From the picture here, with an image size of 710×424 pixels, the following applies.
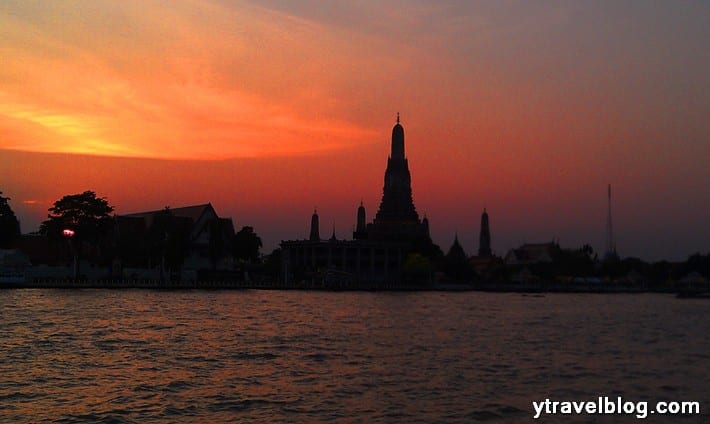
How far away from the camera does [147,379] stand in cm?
2423

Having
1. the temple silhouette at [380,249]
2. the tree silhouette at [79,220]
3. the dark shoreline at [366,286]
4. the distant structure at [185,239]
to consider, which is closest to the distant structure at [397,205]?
the temple silhouette at [380,249]

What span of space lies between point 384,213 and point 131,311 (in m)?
112

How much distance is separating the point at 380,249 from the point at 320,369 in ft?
374

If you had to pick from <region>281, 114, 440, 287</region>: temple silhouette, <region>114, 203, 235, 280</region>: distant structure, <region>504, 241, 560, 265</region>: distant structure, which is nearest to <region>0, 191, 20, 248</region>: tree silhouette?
<region>114, 203, 235, 280</region>: distant structure

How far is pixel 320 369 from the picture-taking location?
89.1 feet

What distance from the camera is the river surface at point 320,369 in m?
20.1

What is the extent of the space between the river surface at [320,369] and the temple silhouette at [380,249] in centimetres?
7711

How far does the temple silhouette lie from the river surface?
77113mm

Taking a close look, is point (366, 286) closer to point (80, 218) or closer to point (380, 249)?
point (380, 249)

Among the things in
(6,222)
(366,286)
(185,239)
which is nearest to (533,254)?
(366,286)

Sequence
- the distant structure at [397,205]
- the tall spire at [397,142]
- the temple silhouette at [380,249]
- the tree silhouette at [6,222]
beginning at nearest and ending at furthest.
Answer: the tree silhouette at [6,222] → the temple silhouette at [380,249] → the distant structure at [397,205] → the tall spire at [397,142]

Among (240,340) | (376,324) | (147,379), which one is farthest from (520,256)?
(147,379)

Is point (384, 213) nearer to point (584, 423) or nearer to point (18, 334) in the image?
point (18, 334)

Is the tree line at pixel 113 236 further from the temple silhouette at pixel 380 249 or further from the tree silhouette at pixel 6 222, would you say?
the temple silhouette at pixel 380 249
